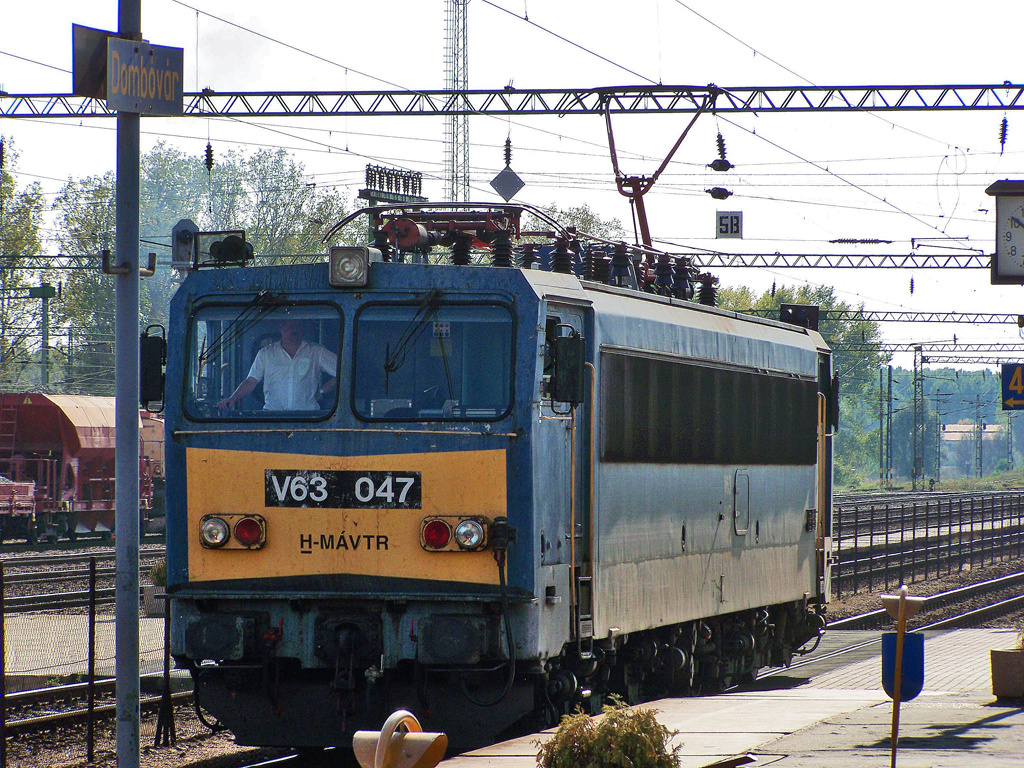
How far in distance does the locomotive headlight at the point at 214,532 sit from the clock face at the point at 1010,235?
34.2ft

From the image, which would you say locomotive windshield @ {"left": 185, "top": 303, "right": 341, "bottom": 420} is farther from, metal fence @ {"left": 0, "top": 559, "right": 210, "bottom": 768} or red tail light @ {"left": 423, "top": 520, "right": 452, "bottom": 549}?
metal fence @ {"left": 0, "top": 559, "right": 210, "bottom": 768}

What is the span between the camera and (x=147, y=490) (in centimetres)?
3578

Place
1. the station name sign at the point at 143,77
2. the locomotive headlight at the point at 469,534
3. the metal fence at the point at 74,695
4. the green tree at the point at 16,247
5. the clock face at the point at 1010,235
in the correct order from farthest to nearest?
1. the green tree at the point at 16,247
2. the clock face at the point at 1010,235
3. the metal fence at the point at 74,695
4. the locomotive headlight at the point at 469,534
5. the station name sign at the point at 143,77

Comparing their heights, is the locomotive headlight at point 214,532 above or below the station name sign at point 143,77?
below

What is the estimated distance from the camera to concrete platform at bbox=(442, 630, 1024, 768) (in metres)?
8.98

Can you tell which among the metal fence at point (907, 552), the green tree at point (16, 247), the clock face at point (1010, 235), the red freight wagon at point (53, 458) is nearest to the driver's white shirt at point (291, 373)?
the clock face at point (1010, 235)

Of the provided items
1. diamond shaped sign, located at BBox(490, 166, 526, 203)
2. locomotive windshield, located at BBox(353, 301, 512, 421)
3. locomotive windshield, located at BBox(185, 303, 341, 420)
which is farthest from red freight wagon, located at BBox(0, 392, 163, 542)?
locomotive windshield, located at BBox(353, 301, 512, 421)

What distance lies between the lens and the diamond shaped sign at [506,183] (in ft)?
87.9

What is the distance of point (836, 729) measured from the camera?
10.3 metres

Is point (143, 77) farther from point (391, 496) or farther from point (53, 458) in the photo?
point (53, 458)

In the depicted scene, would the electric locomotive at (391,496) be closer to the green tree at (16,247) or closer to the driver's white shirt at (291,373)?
the driver's white shirt at (291,373)

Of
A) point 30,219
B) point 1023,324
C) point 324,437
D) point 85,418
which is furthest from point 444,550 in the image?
point 30,219

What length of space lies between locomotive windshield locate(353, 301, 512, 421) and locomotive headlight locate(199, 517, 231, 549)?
1.13 metres

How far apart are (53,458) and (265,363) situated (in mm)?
27106
